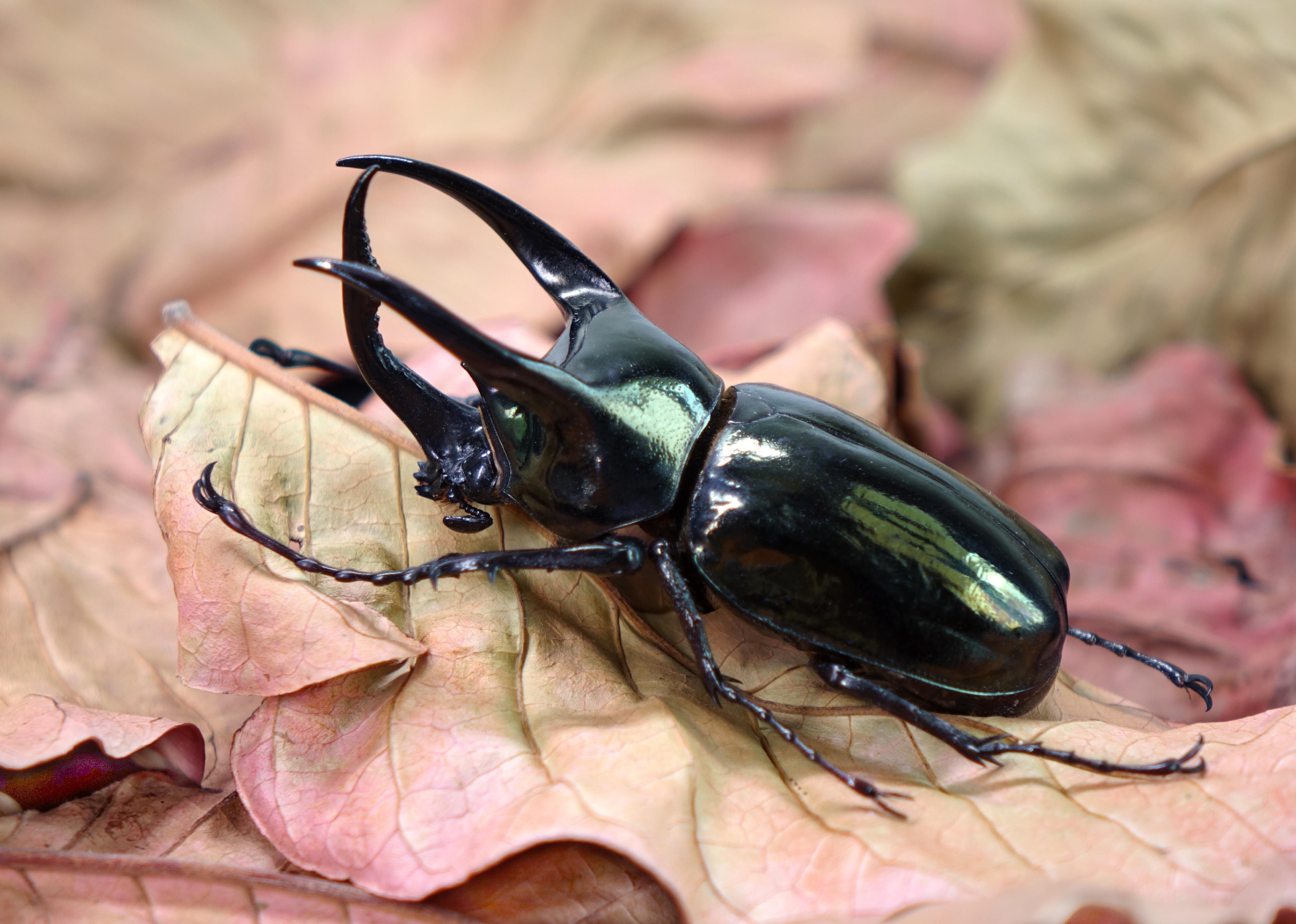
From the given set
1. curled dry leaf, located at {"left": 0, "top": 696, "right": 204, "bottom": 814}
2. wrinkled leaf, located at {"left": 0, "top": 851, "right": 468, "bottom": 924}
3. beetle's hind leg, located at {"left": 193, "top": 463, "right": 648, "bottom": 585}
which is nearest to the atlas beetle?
beetle's hind leg, located at {"left": 193, "top": 463, "right": 648, "bottom": 585}

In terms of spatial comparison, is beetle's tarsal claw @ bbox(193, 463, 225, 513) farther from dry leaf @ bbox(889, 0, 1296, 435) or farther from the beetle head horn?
dry leaf @ bbox(889, 0, 1296, 435)

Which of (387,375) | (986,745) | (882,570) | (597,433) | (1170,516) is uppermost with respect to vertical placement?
(387,375)

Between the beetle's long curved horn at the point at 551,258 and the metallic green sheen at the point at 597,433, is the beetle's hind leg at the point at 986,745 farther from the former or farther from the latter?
the beetle's long curved horn at the point at 551,258

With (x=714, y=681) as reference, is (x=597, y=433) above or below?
Result: above

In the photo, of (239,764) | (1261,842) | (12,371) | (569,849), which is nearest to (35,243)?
(12,371)

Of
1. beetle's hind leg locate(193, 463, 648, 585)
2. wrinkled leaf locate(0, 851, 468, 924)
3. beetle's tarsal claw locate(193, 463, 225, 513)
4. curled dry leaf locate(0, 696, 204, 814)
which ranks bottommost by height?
wrinkled leaf locate(0, 851, 468, 924)

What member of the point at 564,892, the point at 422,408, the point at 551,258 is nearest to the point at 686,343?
the point at 551,258

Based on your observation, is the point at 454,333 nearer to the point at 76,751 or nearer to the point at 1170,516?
the point at 76,751

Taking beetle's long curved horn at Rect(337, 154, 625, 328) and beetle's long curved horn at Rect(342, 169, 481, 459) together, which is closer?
beetle's long curved horn at Rect(342, 169, 481, 459)
